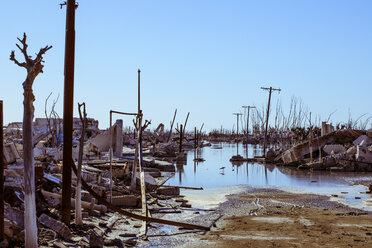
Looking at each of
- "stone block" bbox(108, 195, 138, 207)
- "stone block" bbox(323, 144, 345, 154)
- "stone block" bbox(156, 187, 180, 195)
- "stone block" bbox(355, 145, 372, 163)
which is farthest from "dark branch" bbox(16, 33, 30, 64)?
"stone block" bbox(323, 144, 345, 154)

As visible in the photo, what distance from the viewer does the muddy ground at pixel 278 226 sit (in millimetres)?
8852

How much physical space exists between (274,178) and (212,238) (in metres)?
15.6

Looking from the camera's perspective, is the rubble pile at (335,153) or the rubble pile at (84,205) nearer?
the rubble pile at (84,205)

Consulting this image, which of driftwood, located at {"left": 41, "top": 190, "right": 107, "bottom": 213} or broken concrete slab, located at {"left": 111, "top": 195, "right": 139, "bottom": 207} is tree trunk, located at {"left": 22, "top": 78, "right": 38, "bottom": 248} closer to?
driftwood, located at {"left": 41, "top": 190, "right": 107, "bottom": 213}

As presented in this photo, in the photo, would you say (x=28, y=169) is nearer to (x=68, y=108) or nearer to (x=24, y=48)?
(x=24, y=48)

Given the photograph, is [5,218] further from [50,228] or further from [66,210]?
[66,210]

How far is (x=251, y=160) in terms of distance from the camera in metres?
36.5

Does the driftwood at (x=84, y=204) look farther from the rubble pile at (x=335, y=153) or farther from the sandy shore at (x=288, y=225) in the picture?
the rubble pile at (x=335, y=153)

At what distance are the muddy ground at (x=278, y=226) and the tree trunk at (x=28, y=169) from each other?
2.48 meters

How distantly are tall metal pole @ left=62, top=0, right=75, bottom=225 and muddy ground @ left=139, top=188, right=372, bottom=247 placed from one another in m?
1.51

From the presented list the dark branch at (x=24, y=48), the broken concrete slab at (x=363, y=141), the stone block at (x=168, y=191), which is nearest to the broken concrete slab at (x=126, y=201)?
the stone block at (x=168, y=191)

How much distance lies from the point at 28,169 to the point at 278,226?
5656 mm

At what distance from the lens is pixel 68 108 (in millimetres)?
8875

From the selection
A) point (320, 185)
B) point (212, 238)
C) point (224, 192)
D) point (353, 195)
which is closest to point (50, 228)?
point (212, 238)
